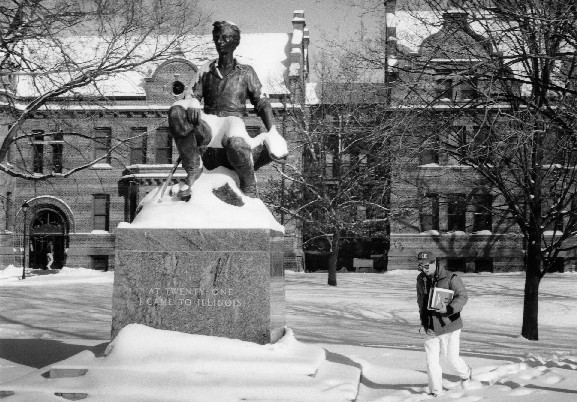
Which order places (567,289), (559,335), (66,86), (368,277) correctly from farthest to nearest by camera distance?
(368,277), (567,289), (559,335), (66,86)

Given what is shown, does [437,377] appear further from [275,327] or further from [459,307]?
[275,327]

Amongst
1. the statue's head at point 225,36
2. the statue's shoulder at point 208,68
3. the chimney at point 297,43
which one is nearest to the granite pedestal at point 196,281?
the statue's shoulder at point 208,68

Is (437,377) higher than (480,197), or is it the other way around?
(480,197)

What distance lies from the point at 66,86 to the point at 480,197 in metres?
25.0

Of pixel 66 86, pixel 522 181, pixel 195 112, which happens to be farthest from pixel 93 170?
pixel 195 112

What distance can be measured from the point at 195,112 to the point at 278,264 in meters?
2.02

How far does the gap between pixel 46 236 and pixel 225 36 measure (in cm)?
3275

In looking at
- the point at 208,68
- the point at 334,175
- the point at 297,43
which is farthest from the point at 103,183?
the point at 208,68

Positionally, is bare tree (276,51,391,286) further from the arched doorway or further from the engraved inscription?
the engraved inscription

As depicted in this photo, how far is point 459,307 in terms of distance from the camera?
7273mm

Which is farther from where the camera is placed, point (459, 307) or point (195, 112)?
point (195, 112)

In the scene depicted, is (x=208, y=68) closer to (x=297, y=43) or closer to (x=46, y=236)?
(x=297, y=43)

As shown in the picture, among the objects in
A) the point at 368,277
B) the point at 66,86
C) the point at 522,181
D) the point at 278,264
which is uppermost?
the point at 66,86

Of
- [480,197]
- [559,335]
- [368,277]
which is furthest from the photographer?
[480,197]
